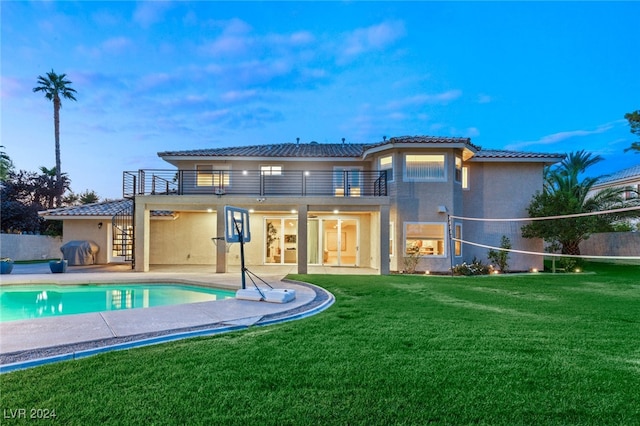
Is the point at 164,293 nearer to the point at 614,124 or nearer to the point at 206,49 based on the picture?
the point at 206,49

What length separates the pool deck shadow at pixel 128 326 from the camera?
4.83 metres

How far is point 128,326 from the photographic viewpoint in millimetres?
6199

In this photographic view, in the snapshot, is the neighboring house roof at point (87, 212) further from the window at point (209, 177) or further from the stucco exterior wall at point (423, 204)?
the stucco exterior wall at point (423, 204)

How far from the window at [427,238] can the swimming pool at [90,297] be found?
9362 mm

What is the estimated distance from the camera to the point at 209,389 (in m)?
3.71

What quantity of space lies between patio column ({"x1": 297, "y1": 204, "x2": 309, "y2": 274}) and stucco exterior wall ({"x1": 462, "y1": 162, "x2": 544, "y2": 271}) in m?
Result: 9.22

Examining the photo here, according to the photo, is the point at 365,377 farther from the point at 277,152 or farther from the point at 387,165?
the point at 277,152

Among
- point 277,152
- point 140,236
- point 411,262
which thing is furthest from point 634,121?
point 140,236

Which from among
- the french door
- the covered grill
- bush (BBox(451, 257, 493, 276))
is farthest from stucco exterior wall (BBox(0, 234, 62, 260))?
bush (BBox(451, 257, 493, 276))

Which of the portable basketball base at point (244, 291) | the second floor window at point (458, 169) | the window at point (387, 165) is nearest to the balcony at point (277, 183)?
the window at point (387, 165)

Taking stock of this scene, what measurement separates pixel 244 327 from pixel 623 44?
223 ft

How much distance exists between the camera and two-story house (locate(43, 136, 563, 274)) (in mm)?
15703

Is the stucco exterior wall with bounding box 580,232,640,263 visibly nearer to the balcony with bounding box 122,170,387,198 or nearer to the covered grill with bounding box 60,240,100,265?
the balcony with bounding box 122,170,387,198

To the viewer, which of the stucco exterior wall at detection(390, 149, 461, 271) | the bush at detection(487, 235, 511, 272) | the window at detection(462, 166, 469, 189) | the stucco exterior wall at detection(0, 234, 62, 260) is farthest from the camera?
the stucco exterior wall at detection(0, 234, 62, 260)
